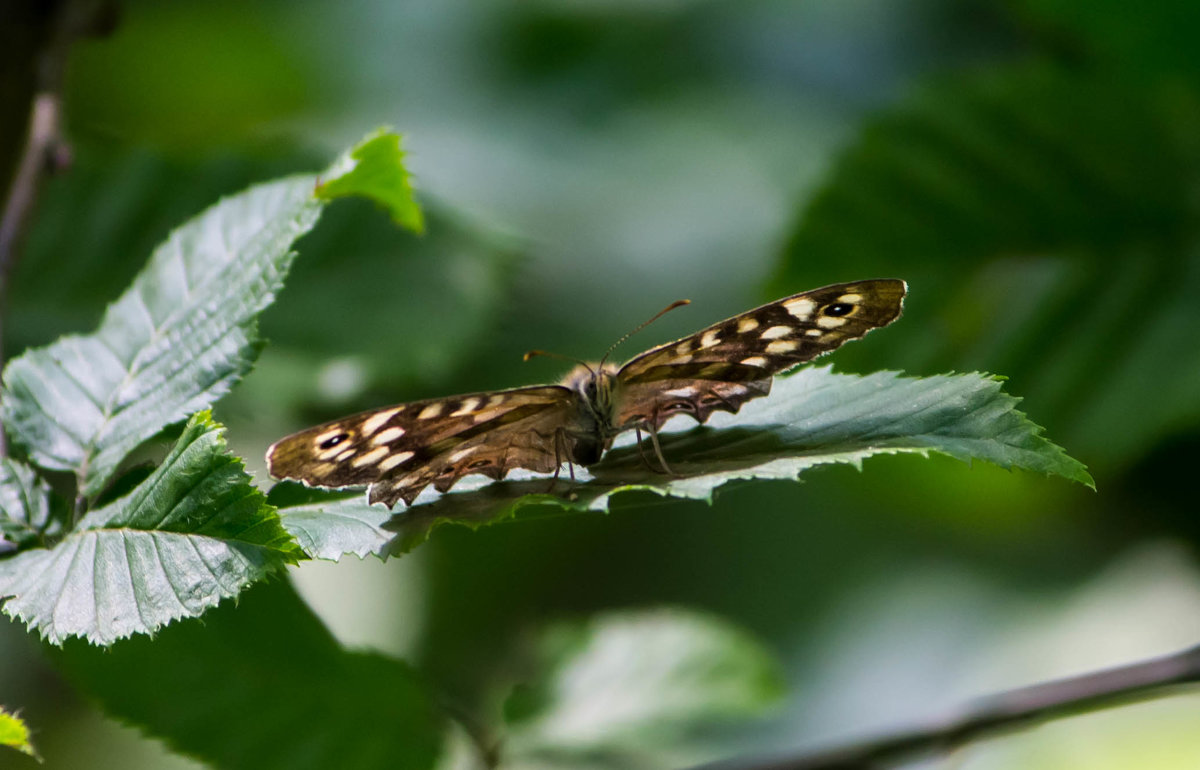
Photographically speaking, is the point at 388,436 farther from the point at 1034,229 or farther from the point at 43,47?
the point at 1034,229

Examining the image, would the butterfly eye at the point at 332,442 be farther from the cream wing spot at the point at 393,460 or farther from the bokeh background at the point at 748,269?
the bokeh background at the point at 748,269

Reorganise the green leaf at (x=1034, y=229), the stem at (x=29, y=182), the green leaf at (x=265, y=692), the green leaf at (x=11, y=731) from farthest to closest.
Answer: the green leaf at (x=1034, y=229)
the green leaf at (x=265, y=692)
the stem at (x=29, y=182)
the green leaf at (x=11, y=731)

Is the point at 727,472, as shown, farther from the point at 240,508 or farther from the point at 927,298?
the point at 927,298

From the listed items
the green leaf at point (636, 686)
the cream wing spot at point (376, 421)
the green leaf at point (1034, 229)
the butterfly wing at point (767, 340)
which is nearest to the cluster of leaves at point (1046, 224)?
the green leaf at point (1034, 229)

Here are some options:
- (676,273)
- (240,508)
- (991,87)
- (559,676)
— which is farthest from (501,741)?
(676,273)

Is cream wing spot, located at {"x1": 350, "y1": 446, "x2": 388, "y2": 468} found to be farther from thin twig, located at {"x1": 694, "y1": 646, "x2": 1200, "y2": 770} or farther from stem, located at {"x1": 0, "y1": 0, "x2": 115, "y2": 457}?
stem, located at {"x1": 0, "y1": 0, "x2": 115, "y2": 457}
